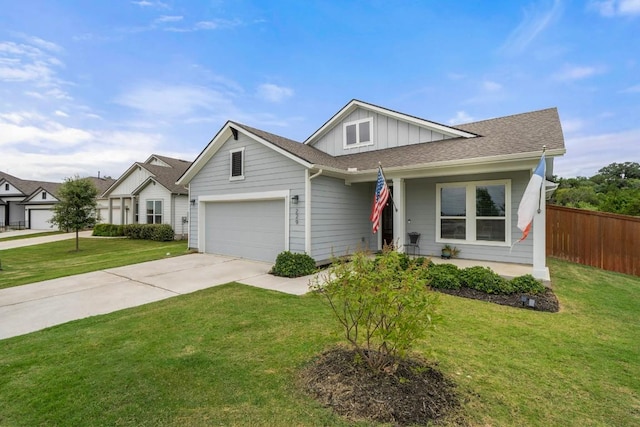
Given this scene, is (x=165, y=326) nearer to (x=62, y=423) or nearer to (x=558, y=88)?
(x=62, y=423)

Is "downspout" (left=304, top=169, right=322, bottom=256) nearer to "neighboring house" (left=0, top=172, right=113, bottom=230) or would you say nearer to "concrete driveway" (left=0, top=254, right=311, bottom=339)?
"concrete driveway" (left=0, top=254, right=311, bottom=339)

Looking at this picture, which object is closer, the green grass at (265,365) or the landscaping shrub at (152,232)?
the green grass at (265,365)

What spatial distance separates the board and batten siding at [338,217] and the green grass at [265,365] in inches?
148

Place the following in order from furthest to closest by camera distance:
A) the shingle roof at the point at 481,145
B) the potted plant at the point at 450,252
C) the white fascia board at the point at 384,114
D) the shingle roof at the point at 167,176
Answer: the shingle roof at the point at 167,176 < the white fascia board at the point at 384,114 < the potted plant at the point at 450,252 < the shingle roof at the point at 481,145

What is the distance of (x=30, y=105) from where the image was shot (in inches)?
524

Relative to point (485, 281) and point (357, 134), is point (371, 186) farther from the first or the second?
point (485, 281)

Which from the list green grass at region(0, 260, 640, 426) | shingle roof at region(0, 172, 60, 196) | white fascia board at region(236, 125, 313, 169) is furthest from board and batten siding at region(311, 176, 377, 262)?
shingle roof at region(0, 172, 60, 196)

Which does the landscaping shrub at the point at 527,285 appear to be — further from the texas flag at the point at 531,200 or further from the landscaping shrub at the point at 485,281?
the texas flag at the point at 531,200

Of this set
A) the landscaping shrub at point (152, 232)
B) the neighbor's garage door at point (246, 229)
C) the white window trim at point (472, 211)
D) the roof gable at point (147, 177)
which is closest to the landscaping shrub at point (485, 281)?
the white window trim at point (472, 211)

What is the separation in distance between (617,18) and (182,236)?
73.7ft

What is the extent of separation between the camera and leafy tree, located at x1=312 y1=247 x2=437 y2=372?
272cm

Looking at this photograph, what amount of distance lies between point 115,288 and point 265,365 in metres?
5.75

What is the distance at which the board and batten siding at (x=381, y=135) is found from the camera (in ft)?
36.1

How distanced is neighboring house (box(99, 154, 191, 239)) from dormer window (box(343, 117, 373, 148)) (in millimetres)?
12275
